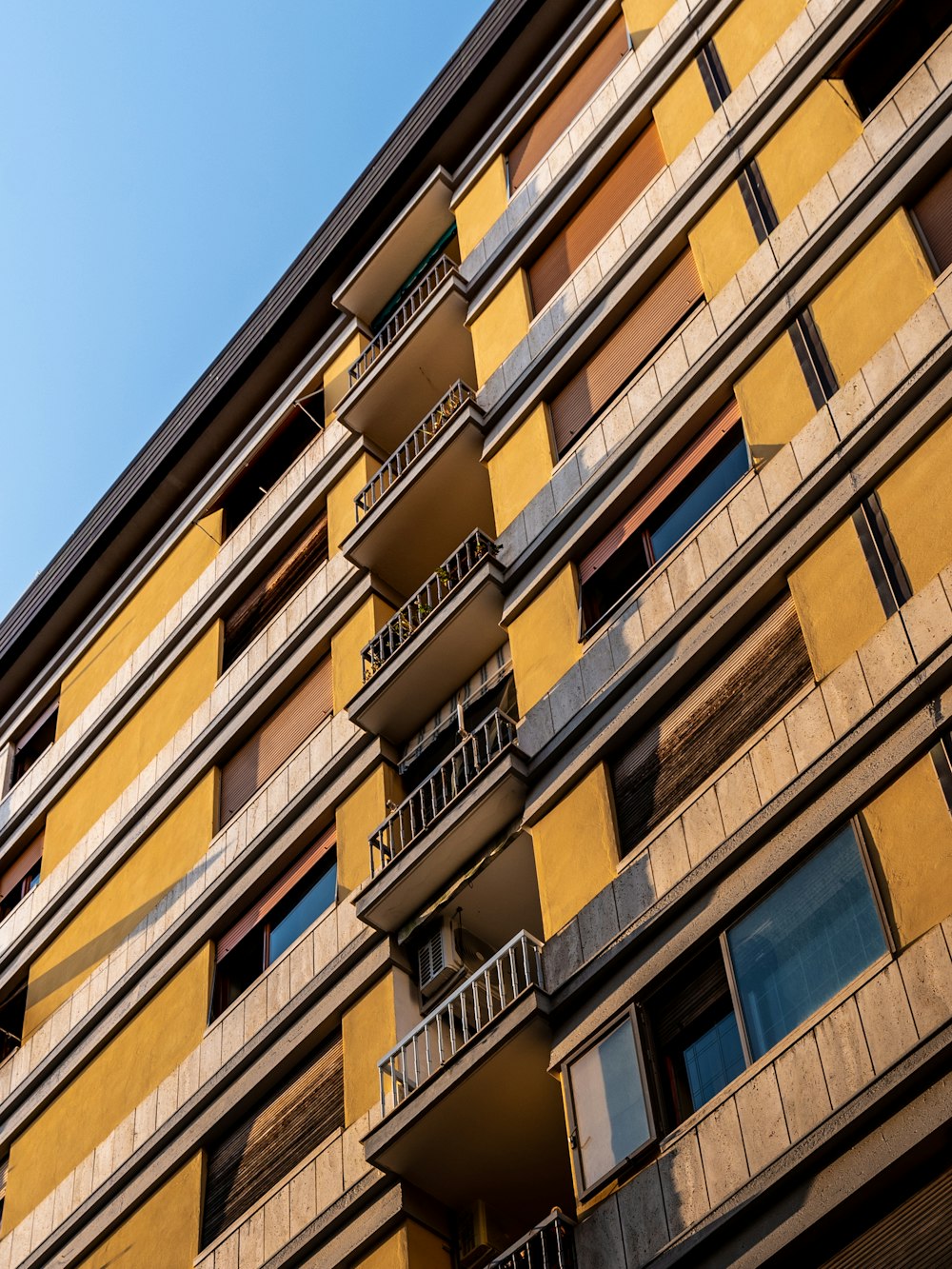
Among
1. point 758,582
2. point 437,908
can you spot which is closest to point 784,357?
point 758,582

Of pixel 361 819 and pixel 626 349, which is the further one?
pixel 361 819

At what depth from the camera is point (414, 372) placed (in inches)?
889

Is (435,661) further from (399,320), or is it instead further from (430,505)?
(399,320)

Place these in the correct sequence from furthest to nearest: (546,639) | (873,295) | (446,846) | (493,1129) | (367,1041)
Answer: (546,639), (446,846), (367,1041), (873,295), (493,1129)

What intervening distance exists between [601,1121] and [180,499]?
1615cm

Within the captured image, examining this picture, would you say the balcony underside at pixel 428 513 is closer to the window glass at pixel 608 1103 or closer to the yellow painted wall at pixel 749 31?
the yellow painted wall at pixel 749 31

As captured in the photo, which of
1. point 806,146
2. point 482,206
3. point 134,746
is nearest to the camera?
point 806,146

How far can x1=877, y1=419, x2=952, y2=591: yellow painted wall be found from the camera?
13.0m

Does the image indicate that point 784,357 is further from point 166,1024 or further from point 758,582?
point 166,1024

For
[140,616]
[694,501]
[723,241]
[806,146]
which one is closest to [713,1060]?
[694,501]

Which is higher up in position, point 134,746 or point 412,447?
point 412,447

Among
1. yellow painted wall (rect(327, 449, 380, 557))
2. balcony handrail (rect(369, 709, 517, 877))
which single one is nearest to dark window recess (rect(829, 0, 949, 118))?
balcony handrail (rect(369, 709, 517, 877))

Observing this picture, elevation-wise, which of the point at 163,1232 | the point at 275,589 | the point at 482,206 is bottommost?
the point at 163,1232

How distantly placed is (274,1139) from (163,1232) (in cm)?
167
